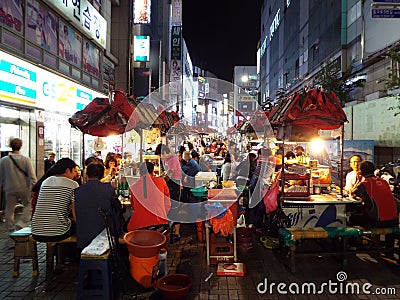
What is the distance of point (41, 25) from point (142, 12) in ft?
49.1

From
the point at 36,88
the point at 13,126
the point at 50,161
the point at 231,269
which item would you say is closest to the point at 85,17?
the point at 36,88

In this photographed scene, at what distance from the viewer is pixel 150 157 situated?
32.2 ft

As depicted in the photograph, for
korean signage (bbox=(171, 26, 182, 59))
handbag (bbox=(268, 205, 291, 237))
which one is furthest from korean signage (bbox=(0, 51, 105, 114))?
korean signage (bbox=(171, 26, 182, 59))

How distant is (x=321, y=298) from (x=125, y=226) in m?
3.28

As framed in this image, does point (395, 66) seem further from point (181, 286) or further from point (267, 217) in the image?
point (181, 286)

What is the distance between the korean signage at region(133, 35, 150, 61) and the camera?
23219 millimetres

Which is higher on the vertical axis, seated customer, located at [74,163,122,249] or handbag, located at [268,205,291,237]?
seated customer, located at [74,163,122,249]

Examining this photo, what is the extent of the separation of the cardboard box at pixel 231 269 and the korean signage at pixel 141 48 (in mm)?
19885

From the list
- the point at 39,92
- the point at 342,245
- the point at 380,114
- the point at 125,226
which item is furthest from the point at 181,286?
the point at 380,114

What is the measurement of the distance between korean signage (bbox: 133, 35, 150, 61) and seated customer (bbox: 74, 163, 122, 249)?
1977 centimetres

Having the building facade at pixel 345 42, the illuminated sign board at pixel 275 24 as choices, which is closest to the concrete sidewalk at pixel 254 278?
the building facade at pixel 345 42

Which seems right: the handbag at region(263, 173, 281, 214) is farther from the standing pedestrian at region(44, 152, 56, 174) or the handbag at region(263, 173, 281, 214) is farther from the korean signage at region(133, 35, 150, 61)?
the korean signage at region(133, 35, 150, 61)

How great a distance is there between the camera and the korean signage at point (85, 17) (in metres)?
11.9

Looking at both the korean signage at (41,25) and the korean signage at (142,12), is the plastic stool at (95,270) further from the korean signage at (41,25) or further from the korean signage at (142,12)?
the korean signage at (142,12)
